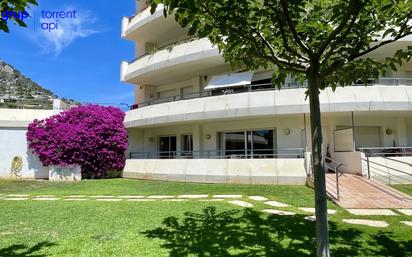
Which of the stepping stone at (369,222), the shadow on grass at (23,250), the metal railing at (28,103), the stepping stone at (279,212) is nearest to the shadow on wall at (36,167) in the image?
the metal railing at (28,103)

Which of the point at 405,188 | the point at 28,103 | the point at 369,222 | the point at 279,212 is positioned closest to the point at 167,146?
the point at 28,103

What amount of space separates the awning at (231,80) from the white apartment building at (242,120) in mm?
75

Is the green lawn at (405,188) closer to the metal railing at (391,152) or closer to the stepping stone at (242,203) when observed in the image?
the metal railing at (391,152)

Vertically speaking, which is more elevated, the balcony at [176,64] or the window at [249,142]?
the balcony at [176,64]

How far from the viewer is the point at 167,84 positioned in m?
28.0

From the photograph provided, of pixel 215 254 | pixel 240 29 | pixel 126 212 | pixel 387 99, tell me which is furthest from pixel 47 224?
pixel 387 99

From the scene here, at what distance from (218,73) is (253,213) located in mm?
15910

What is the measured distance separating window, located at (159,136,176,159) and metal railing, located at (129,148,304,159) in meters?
0.11

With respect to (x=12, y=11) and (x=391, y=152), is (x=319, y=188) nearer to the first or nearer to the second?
(x=12, y=11)

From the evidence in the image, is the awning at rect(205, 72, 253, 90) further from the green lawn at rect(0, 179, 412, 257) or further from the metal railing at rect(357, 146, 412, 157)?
the green lawn at rect(0, 179, 412, 257)

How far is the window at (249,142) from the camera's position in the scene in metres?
20.8

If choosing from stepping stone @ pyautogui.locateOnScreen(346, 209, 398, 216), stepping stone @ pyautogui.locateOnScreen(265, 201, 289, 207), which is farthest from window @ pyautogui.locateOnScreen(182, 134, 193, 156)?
stepping stone @ pyautogui.locateOnScreen(346, 209, 398, 216)

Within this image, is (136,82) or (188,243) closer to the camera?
(188,243)

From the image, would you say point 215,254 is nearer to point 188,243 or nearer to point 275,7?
point 188,243
